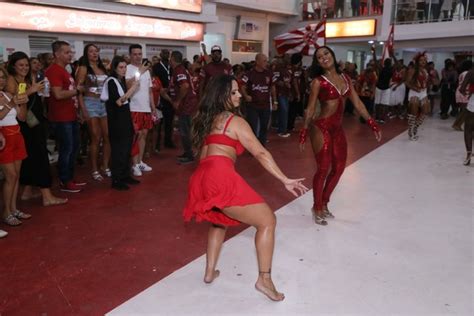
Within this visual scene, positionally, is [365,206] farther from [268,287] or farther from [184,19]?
[184,19]

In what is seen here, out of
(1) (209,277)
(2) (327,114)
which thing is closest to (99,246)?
(1) (209,277)

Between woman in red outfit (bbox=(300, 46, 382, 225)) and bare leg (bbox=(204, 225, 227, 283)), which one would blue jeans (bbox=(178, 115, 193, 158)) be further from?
bare leg (bbox=(204, 225, 227, 283))

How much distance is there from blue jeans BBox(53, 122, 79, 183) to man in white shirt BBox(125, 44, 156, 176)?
786mm

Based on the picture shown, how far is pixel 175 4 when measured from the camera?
39.8 ft

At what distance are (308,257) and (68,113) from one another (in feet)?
10.2

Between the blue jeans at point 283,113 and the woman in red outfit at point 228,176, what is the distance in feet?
19.6

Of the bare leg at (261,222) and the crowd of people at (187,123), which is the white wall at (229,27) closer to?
the crowd of people at (187,123)

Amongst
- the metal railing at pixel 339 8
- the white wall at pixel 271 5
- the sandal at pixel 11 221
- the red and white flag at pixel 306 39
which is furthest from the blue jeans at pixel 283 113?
the metal railing at pixel 339 8

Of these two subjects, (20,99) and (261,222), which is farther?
(20,99)

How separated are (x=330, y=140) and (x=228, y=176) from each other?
1.71m

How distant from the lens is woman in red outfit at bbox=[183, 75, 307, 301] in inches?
90.4

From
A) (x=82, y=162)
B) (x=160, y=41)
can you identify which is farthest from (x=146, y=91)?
(x=160, y=41)

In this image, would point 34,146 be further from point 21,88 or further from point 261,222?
point 261,222

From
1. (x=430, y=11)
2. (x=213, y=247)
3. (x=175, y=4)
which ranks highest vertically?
(x=430, y=11)
